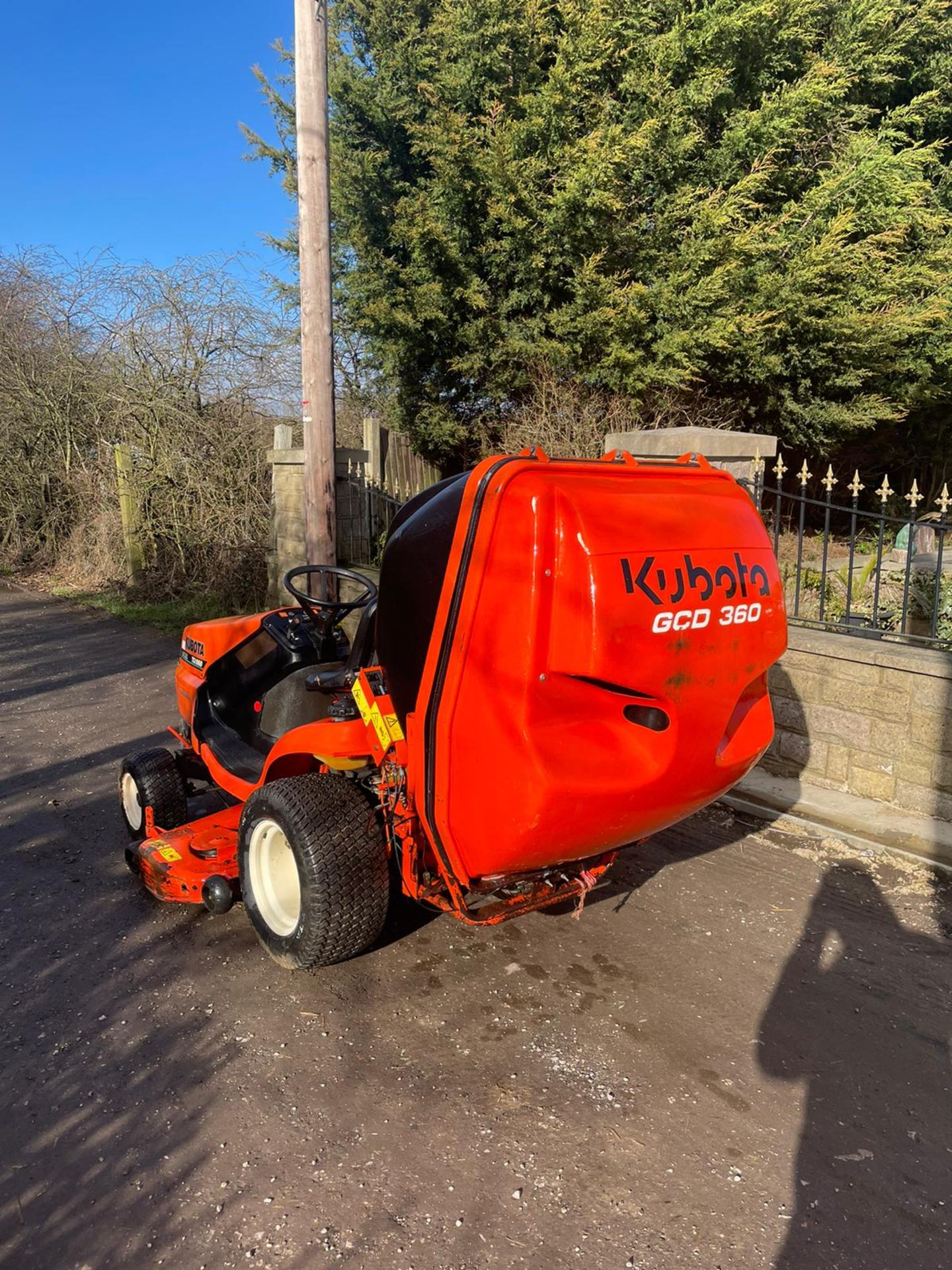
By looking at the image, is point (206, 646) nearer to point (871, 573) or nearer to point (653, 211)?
point (871, 573)

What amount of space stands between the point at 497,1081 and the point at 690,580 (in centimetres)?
163

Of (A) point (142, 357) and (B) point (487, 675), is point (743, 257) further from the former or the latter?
(B) point (487, 675)

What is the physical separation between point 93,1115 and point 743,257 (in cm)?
1007

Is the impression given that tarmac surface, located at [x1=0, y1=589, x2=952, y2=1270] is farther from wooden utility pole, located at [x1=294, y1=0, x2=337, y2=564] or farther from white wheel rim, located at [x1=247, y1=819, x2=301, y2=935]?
wooden utility pole, located at [x1=294, y1=0, x2=337, y2=564]

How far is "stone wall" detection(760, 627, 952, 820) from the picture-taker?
4.40 m

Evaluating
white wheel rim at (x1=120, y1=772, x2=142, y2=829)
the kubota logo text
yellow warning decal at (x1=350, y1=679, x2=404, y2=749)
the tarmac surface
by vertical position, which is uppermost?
the kubota logo text

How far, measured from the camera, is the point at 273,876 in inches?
128

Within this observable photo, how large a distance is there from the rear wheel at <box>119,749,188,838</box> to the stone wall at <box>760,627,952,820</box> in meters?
3.31

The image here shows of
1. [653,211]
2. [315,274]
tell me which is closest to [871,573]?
[653,211]

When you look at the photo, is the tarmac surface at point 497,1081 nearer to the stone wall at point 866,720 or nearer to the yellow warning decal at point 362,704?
the stone wall at point 866,720

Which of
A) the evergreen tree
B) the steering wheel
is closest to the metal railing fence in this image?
the steering wheel

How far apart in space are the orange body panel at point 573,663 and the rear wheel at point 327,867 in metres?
0.41

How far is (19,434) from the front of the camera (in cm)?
1325

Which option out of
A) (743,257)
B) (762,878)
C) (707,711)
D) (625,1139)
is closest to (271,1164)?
(625,1139)
